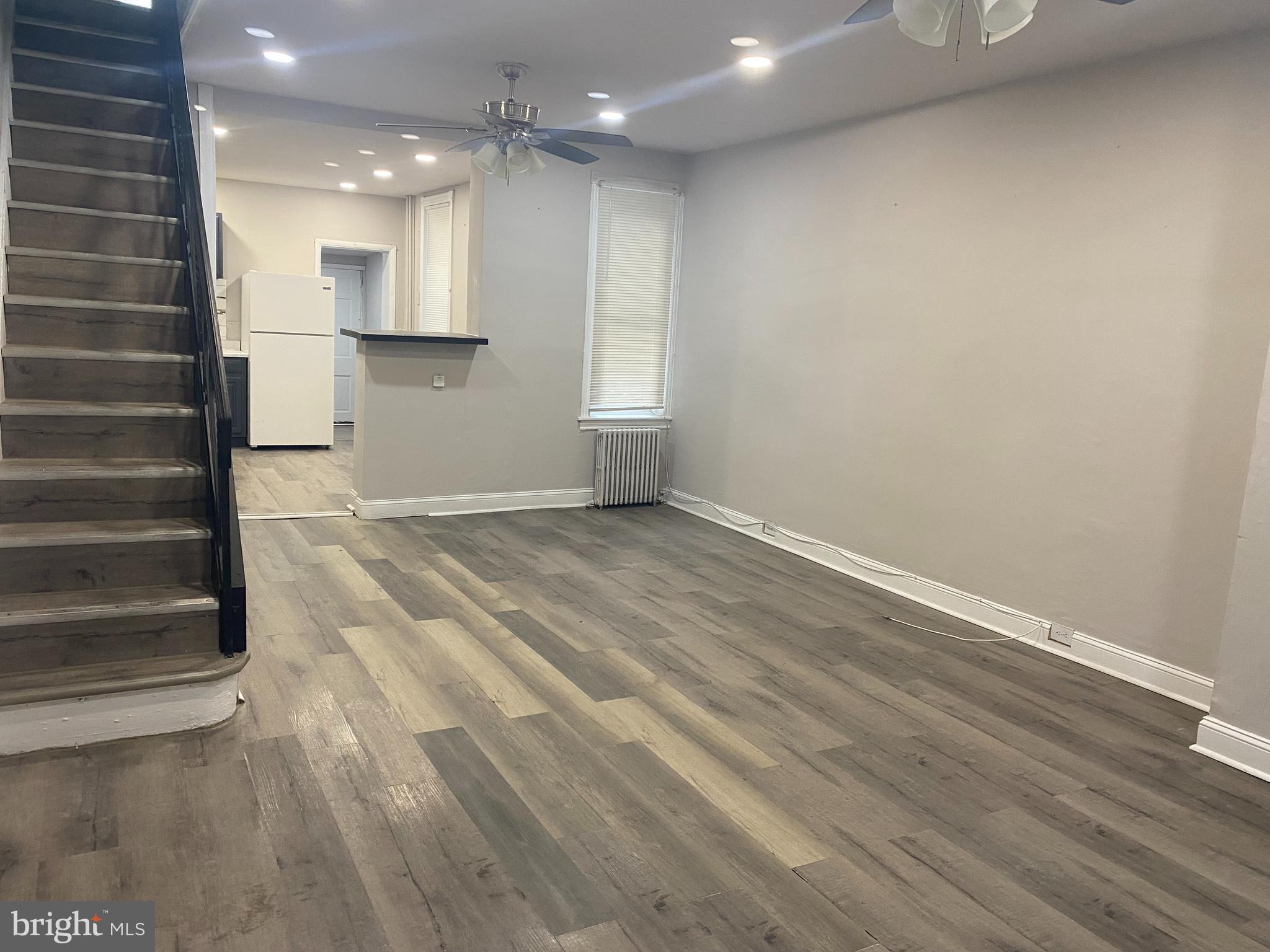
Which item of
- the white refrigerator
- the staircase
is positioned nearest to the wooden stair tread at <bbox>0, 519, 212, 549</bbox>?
the staircase

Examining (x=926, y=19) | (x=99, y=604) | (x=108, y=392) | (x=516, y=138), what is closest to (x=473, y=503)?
(x=516, y=138)

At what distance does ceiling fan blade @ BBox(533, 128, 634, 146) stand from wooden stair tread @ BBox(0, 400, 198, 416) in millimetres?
2147

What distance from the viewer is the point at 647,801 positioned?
2.74 meters

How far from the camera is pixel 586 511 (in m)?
6.80

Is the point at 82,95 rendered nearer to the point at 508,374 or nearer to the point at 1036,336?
the point at 508,374

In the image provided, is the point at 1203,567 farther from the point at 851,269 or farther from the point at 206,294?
the point at 206,294

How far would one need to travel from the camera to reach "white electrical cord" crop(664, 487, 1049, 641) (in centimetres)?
441

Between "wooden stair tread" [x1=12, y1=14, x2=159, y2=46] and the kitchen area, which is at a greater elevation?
"wooden stair tread" [x1=12, y1=14, x2=159, y2=46]

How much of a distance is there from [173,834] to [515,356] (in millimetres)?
4512

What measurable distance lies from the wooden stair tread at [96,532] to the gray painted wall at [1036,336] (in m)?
3.56

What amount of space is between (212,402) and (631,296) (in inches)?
164

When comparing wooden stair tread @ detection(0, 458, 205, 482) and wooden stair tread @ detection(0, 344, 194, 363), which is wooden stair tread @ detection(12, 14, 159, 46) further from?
wooden stair tread @ detection(0, 458, 205, 482)

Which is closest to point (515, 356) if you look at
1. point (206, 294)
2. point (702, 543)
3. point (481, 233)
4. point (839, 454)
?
point (481, 233)

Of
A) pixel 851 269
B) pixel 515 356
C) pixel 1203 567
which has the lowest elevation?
pixel 1203 567
